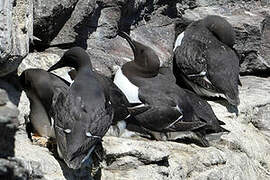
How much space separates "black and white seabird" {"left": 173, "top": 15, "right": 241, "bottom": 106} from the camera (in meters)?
8.31

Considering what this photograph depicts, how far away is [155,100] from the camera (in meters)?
7.39

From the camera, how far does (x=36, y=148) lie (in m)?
5.98

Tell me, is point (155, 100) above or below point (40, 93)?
below

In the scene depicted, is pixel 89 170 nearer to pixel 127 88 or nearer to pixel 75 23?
pixel 127 88

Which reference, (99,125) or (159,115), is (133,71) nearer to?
(159,115)

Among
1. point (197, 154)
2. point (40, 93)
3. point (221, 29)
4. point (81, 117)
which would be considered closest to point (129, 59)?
point (221, 29)

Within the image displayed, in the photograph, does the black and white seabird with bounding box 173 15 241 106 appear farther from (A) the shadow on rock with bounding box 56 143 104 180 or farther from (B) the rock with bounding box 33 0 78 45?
(A) the shadow on rock with bounding box 56 143 104 180

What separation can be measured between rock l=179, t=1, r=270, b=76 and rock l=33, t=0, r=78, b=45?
Result: 236 centimetres

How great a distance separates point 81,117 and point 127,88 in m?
1.62

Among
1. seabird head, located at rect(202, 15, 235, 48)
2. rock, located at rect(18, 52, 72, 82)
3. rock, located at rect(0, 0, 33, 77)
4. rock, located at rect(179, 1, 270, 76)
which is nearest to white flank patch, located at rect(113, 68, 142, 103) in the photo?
rock, located at rect(18, 52, 72, 82)

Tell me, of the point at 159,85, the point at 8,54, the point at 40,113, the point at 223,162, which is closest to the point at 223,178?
the point at 223,162

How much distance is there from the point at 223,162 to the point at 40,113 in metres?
1.73

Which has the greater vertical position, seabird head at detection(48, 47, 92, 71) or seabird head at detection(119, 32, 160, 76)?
seabird head at detection(48, 47, 92, 71)

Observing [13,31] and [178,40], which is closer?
[13,31]
